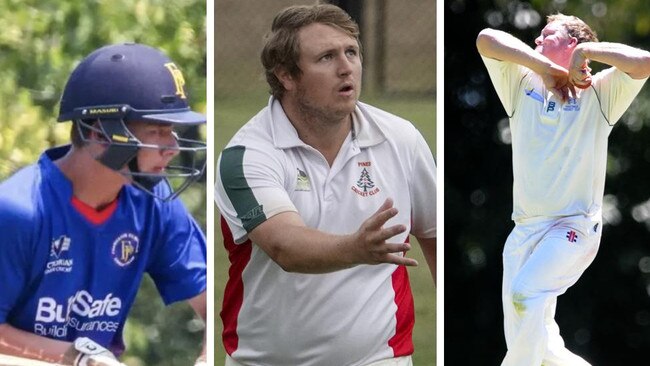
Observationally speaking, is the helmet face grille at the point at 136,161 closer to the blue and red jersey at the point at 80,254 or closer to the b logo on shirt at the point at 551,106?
the blue and red jersey at the point at 80,254

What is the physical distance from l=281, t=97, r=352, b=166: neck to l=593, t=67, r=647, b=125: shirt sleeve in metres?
0.99

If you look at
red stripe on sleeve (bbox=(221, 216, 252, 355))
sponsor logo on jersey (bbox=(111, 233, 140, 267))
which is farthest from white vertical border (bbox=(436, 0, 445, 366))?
sponsor logo on jersey (bbox=(111, 233, 140, 267))

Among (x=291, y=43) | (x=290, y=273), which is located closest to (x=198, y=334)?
(x=290, y=273)

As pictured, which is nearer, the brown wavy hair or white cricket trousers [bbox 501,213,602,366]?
white cricket trousers [bbox 501,213,602,366]

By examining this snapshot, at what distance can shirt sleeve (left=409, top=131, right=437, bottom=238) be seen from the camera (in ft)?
19.0

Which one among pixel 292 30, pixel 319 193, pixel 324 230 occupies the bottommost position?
pixel 324 230

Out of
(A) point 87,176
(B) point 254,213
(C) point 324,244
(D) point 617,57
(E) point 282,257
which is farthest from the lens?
(A) point 87,176

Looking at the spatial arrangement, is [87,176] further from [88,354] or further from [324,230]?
[324,230]

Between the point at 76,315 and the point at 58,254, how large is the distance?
0.22 metres

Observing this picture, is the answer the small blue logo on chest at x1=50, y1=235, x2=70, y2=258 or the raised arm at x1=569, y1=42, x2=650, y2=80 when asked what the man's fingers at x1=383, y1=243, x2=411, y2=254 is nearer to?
the raised arm at x1=569, y1=42, x2=650, y2=80

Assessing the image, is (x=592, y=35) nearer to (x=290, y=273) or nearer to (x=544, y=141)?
(x=544, y=141)

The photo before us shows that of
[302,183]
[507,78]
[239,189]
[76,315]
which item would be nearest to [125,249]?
[76,315]

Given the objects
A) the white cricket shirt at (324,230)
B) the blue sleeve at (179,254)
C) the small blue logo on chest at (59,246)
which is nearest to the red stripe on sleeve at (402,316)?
the white cricket shirt at (324,230)

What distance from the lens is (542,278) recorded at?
16.8ft
